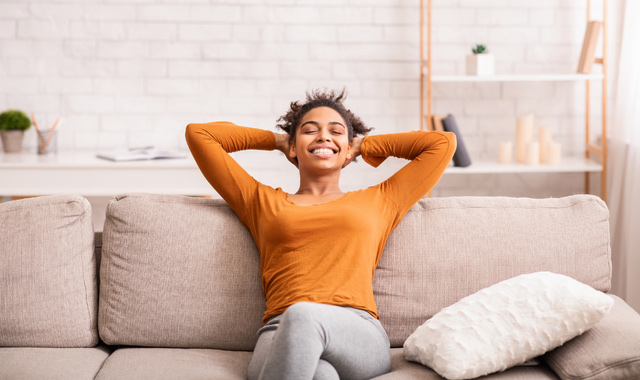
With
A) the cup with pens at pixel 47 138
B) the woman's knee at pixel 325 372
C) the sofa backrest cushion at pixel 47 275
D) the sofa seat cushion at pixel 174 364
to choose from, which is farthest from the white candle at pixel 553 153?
the cup with pens at pixel 47 138

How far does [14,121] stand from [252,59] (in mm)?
1246

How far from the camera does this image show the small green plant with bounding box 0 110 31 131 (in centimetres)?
348

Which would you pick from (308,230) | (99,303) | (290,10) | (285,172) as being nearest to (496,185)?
(285,172)

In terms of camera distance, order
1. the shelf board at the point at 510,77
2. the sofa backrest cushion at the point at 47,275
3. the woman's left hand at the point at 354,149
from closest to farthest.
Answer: the sofa backrest cushion at the point at 47,275 < the woman's left hand at the point at 354,149 < the shelf board at the point at 510,77

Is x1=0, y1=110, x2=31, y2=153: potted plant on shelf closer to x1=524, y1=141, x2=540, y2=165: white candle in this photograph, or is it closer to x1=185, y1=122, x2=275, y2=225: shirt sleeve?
x1=185, y1=122, x2=275, y2=225: shirt sleeve

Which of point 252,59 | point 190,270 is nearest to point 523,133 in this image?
point 252,59

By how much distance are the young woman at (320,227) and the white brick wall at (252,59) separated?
4.69ft

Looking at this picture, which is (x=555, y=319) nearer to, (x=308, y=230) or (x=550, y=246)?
(x=550, y=246)

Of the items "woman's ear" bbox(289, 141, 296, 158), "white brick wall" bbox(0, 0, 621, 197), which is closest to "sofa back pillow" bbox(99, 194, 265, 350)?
"woman's ear" bbox(289, 141, 296, 158)

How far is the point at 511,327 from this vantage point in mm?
1673

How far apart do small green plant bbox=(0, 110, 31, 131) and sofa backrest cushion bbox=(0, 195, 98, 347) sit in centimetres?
158

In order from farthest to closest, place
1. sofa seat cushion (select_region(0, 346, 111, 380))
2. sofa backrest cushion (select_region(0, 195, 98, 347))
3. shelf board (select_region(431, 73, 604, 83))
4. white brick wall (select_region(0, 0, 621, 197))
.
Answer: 1. white brick wall (select_region(0, 0, 621, 197))
2. shelf board (select_region(431, 73, 604, 83))
3. sofa backrest cushion (select_region(0, 195, 98, 347))
4. sofa seat cushion (select_region(0, 346, 111, 380))

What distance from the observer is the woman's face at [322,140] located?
6.81 feet

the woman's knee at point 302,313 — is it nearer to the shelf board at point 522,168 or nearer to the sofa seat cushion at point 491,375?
the sofa seat cushion at point 491,375
